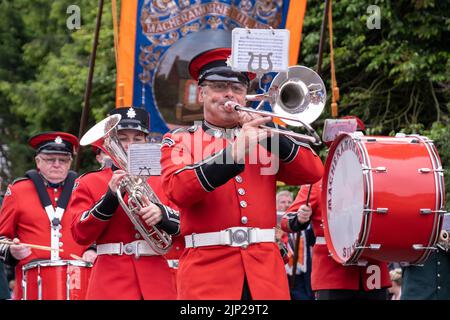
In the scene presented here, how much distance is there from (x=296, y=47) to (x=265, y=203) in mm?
6211

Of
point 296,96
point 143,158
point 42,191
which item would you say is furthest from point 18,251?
point 296,96

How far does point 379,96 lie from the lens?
16656 millimetres

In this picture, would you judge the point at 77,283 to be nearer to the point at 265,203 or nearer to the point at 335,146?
the point at 335,146

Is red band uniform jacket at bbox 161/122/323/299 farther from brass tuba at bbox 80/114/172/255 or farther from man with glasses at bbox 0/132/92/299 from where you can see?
man with glasses at bbox 0/132/92/299

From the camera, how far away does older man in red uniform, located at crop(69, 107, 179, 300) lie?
708 cm

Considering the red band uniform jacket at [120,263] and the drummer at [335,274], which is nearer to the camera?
the red band uniform jacket at [120,263]

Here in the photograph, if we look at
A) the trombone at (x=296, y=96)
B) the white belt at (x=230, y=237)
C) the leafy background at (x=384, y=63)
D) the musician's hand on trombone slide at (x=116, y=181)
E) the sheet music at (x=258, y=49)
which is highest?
the leafy background at (x=384, y=63)

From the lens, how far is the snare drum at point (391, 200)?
21.9ft

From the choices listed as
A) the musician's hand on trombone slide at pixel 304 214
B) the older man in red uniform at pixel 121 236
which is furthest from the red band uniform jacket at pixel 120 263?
the musician's hand on trombone slide at pixel 304 214

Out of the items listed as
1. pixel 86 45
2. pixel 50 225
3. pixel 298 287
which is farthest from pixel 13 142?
pixel 50 225

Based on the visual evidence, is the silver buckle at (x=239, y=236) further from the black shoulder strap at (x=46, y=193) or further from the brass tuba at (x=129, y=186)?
the black shoulder strap at (x=46, y=193)

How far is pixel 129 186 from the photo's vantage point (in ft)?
23.1

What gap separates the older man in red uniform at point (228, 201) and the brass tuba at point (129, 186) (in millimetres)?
1174

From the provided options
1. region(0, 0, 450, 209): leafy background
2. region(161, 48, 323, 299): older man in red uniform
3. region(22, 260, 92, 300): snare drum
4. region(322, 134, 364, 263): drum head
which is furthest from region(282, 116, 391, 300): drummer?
region(0, 0, 450, 209): leafy background
